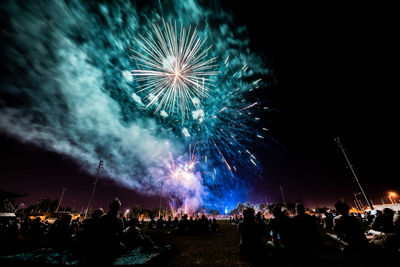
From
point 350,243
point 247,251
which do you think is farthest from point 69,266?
point 350,243

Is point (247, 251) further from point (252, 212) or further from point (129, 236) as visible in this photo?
point (129, 236)

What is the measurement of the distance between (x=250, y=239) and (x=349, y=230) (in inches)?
133

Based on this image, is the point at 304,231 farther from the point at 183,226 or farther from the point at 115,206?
the point at 183,226

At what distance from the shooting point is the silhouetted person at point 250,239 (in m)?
4.52

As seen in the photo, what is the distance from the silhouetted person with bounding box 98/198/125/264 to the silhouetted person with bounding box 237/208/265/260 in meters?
3.81

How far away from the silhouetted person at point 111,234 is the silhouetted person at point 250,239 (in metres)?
3.81

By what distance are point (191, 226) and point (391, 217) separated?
12561 millimetres

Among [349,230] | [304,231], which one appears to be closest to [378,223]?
[349,230]

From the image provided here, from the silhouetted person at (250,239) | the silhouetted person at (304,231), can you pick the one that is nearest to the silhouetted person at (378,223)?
the silhouetted person at (304,231)

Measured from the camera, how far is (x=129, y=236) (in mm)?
6406

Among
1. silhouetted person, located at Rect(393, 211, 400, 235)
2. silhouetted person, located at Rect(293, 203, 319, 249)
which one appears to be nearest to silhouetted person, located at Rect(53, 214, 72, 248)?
silhouetted person, located at Rect(293, 203, 319, 249)

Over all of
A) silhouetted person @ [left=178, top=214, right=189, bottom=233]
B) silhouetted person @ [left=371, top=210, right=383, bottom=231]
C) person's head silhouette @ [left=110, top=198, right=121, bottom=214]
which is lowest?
silhouetted person @ [left=178, top=214, right=189, bottom=233]

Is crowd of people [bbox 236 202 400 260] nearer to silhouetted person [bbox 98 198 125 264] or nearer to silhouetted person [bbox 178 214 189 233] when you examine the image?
silhouetted person [bbox 98 198 125 264]

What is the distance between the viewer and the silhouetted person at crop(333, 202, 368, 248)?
4.83 m
